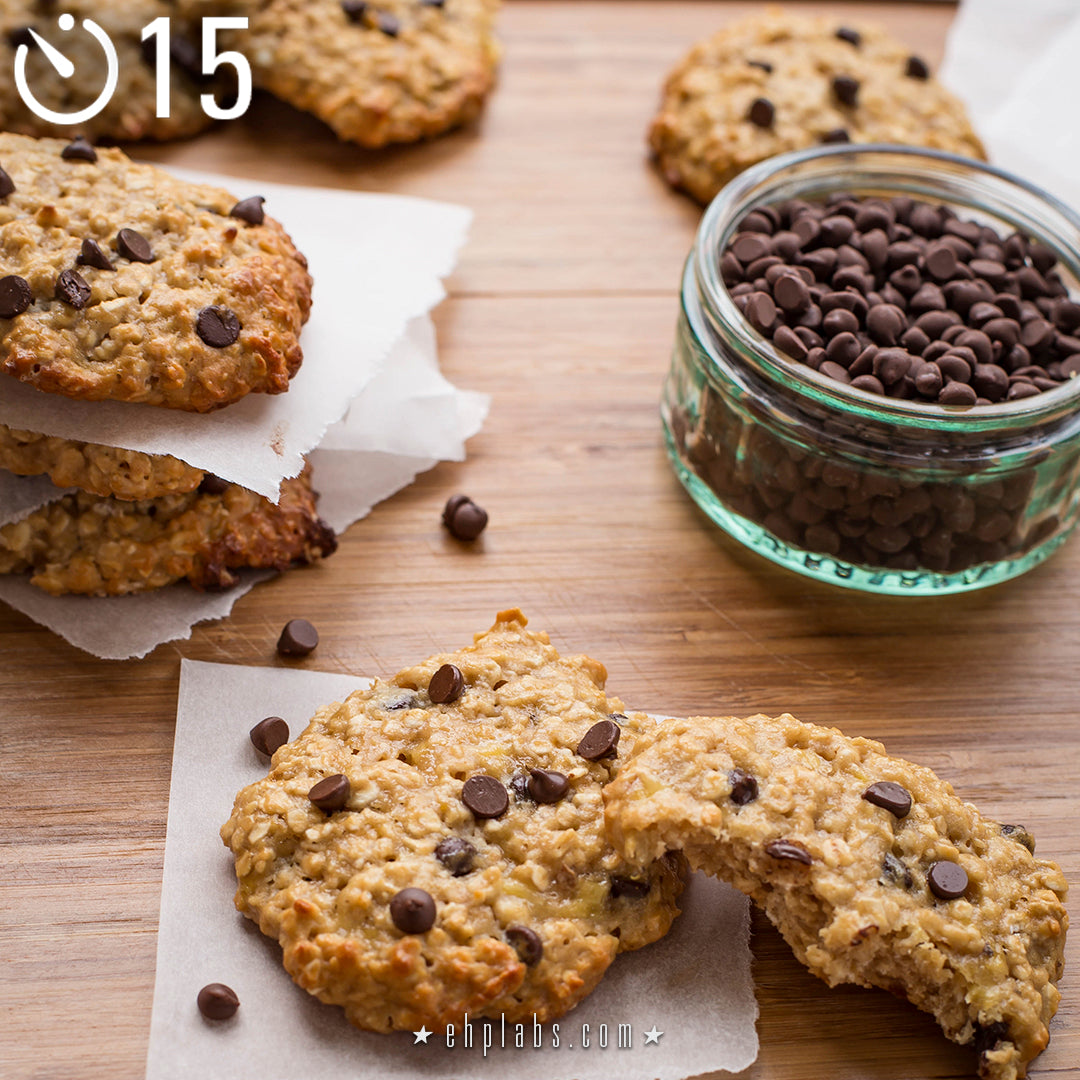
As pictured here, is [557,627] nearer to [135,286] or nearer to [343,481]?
[343,481]

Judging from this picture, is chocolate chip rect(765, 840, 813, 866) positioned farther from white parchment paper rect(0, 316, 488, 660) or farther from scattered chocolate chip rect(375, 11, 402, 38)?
scattered chocolate chip rect(375, 11, 402, 38)

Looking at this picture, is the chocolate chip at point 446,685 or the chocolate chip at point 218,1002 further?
the chocolate chip at point 446,685

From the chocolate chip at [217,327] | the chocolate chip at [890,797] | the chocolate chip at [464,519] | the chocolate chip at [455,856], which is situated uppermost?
the chocolate chip at [217,327]

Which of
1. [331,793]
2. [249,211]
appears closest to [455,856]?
[331,793]

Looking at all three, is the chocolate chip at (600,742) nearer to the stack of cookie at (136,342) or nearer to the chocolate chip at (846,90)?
the stack of cookie at (136,342)

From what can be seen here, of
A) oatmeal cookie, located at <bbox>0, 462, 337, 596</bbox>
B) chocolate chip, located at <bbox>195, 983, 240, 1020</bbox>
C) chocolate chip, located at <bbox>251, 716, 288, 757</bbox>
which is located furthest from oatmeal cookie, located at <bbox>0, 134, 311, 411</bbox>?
chocolate chip, located at <bbox>195, 983, 240, 1020</bbox>

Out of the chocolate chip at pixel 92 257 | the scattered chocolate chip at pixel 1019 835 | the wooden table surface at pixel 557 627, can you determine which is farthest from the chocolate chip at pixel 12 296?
the scattered chocolate chip at pixel 1019 835

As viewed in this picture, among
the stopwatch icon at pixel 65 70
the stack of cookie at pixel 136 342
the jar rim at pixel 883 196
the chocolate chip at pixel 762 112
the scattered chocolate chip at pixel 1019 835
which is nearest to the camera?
the scattered chocolate chip at pixel 1019 835
